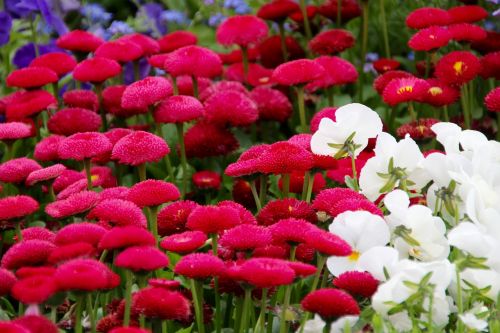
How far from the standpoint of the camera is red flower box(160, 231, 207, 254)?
69.0 inches

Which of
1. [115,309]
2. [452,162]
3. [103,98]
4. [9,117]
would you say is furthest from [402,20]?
[115,309]

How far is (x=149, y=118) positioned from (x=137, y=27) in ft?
3.49

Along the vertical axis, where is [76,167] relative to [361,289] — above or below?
below

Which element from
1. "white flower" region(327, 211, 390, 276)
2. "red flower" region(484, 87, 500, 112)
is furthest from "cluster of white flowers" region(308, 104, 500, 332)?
"red flower" region(484, 87, 500, 112)

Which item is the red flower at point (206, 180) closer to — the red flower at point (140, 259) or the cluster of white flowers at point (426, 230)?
the cluster of white flowers at point (426, 230)

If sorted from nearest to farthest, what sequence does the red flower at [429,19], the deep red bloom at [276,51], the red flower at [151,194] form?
the red flower at [151,194], the red flower at [429,19], the deep red bloom at [276,51]

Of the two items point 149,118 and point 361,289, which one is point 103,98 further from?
point 361,289

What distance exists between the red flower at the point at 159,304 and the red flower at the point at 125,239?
0.08 meters

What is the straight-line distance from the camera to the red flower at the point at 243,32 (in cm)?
309

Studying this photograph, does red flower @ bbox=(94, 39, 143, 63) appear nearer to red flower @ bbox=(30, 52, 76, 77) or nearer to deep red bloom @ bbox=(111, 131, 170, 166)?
red flower @ bbox=(30, 52, 76, 77)

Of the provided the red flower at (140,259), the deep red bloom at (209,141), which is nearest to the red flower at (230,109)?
the deep red bloom at (209,141)

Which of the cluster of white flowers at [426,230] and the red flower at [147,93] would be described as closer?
the cluster of white flowers at [426,230]

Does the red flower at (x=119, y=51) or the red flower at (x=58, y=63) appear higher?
the red flower at (x=119, y=51)

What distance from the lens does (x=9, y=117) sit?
8.88 ft
